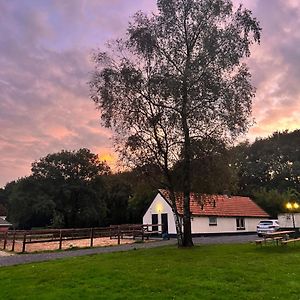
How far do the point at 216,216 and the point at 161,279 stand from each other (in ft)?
102

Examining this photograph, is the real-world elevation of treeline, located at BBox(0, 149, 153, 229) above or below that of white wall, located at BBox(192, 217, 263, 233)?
above

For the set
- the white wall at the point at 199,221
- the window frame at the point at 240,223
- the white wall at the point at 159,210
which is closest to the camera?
the white wall at the point at 199,221

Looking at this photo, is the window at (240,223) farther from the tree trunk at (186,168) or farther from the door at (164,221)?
the tree trunk at (186,168)

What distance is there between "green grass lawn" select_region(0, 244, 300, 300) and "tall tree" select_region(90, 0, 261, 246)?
8.39m

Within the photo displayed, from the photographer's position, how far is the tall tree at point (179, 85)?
74.2 feet

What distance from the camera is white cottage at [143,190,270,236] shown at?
40.5 meters

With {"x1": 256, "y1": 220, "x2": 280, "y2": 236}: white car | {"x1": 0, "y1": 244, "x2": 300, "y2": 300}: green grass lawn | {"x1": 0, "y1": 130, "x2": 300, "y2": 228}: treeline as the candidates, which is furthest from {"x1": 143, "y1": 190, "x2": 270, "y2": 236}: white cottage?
{"x1": 0, "y1": 244, "x2": 300, "y2": 300}: green grass lawn

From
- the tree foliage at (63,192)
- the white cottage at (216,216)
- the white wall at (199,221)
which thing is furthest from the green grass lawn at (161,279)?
the tree foliage at (63,192)

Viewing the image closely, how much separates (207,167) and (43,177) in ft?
135

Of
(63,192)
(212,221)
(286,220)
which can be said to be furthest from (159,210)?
(63,192)

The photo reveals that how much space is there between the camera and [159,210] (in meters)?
43.1

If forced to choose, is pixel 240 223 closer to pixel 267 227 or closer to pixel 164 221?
pixel 267 227

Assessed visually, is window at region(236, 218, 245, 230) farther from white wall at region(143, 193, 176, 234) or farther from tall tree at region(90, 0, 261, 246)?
tall tree at region(90, 0, 261, 246)

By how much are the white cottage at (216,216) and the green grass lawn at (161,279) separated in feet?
78.0
